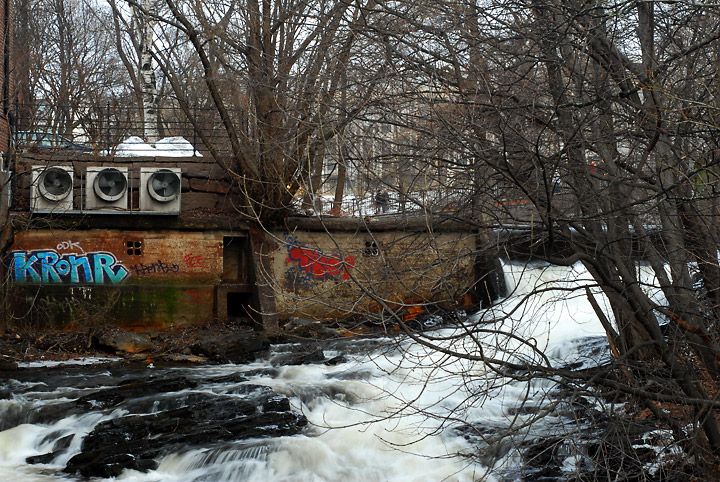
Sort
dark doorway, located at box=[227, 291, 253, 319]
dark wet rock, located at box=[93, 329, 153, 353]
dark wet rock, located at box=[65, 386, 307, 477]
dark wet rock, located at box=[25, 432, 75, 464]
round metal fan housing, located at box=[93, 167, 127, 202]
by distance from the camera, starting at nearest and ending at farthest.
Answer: dark wet rock, located at box=[65, 386, 307, 477] → dark wet rock, located at box=[25, 432, 75, 464] → dark wet rock, located at box=[93, 329, 153, 353] → round metal fan housing, located at box=[93, 167, 127, 202] → dark doorway, located at box=[227, 291, 253, 319]

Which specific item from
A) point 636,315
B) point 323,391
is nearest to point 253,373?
point 323,391

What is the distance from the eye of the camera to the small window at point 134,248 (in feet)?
50.1

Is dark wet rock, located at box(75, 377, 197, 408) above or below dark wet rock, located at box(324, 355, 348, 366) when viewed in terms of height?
below

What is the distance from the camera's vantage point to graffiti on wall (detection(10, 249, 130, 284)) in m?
14.8

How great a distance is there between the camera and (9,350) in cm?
1299

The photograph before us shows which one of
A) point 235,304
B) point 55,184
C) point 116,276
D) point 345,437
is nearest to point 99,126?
point 55,184

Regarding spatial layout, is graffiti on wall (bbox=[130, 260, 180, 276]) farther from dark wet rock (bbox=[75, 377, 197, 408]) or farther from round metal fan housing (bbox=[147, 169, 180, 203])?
dark wet rock (bbox=[75, 377, 197, 408])

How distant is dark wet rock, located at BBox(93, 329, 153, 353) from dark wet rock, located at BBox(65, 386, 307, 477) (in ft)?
13.1

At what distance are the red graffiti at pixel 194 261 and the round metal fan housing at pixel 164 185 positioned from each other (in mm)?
1295

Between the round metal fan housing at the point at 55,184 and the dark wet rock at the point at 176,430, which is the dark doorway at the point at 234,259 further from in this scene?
the dark wet rock at the point at 176,430

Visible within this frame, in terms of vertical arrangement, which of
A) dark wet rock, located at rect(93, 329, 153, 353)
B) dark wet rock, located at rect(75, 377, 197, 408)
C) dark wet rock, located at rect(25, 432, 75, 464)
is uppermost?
dark wet rock, located at rect(93, 329, 153, 353)

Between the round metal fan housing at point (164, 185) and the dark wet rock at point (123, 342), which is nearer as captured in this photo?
the dark wet rock at point (123, 342)

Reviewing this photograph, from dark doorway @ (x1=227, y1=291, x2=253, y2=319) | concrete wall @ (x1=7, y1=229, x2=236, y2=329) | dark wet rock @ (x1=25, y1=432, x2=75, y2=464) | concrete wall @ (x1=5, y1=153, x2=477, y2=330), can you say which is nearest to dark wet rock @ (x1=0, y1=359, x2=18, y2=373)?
concrete wall @ (x1=5, y1=153, x2=477, y2=330)

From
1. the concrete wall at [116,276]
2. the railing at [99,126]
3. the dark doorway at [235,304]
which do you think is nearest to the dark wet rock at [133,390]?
the concrete wall at [116,276]
